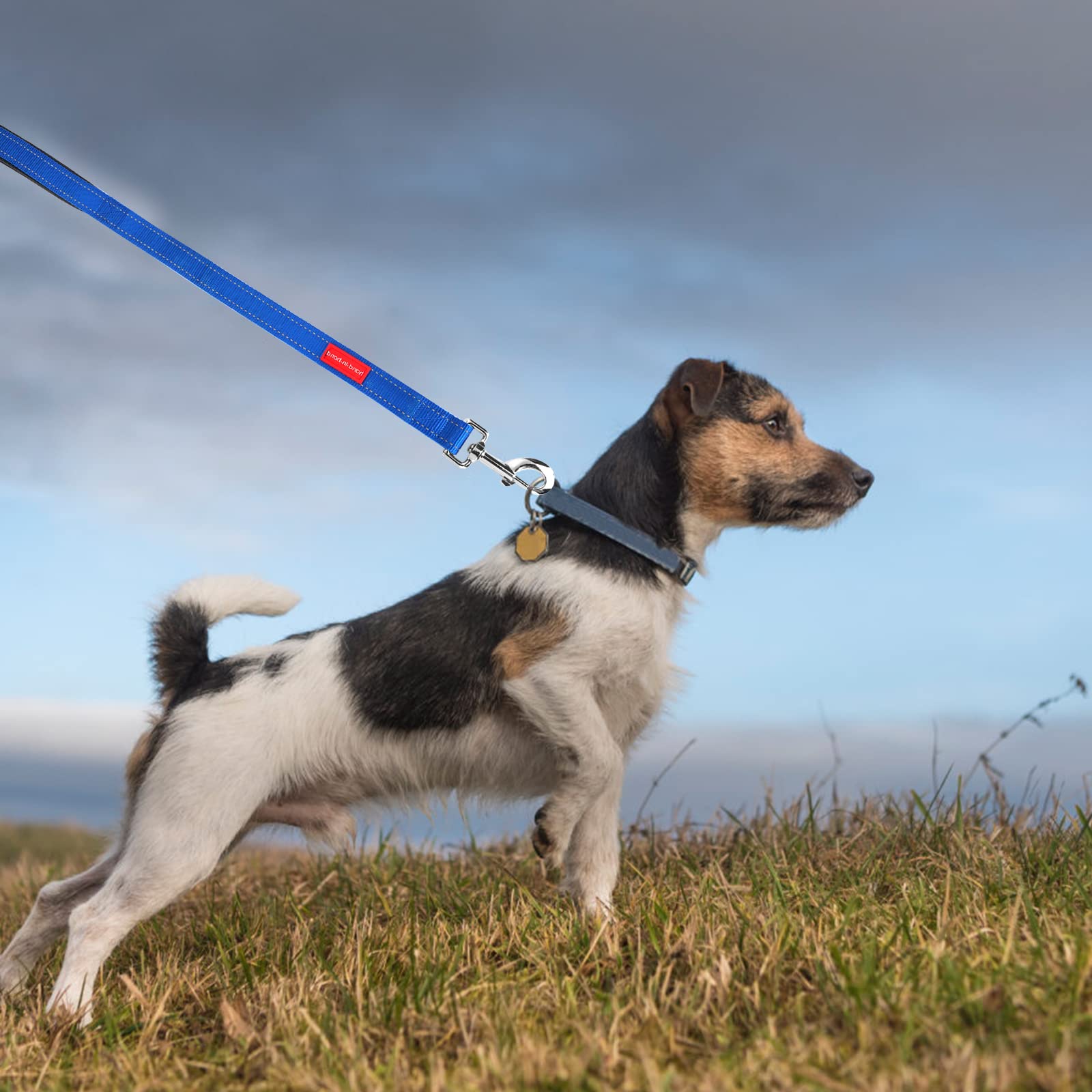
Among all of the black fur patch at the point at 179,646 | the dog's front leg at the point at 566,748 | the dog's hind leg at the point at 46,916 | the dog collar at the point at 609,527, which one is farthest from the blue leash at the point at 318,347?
the dog's hind leg at the point at 46,916

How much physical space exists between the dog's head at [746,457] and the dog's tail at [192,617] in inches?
78.5

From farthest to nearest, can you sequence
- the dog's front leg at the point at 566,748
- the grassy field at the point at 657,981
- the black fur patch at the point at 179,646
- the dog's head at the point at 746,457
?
the black fur patch at the point at 179,646, the dog's head at the point at 746,457, the dog's front leg at the point at 566,748, the grassy field at the point at 657,981

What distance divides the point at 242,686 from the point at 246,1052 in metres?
1.62

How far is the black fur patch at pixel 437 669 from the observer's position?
4.89m

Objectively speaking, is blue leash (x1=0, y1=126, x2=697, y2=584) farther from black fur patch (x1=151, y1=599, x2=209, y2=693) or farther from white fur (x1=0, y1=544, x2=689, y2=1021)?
black fur patch (x1=151, y1=599, x2=209, y2=693)

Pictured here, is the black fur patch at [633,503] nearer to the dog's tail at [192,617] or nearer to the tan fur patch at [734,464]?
the tan fur patch at [734,464]

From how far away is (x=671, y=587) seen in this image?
4.96 metres

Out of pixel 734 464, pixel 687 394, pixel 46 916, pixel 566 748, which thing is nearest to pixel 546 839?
pixel 566 748

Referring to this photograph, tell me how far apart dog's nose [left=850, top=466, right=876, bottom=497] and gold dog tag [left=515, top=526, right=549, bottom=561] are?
1434 mm

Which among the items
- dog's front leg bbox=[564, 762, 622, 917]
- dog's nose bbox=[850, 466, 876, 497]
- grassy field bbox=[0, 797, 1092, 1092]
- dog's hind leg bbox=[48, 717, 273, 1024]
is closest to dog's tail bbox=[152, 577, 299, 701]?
dog's hind leg bbox=[48, 717, 273, 1024]

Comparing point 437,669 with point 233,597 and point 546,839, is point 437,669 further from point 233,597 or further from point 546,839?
point 233,597

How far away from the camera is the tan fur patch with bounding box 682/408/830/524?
498cm

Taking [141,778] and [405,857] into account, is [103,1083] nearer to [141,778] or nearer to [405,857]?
[141,778]

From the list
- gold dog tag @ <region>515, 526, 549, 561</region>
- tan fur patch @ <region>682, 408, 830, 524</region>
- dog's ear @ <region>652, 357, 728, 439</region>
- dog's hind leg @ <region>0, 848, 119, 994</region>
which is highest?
dog's ear @ <region>652, 357, 728, 439</region>
